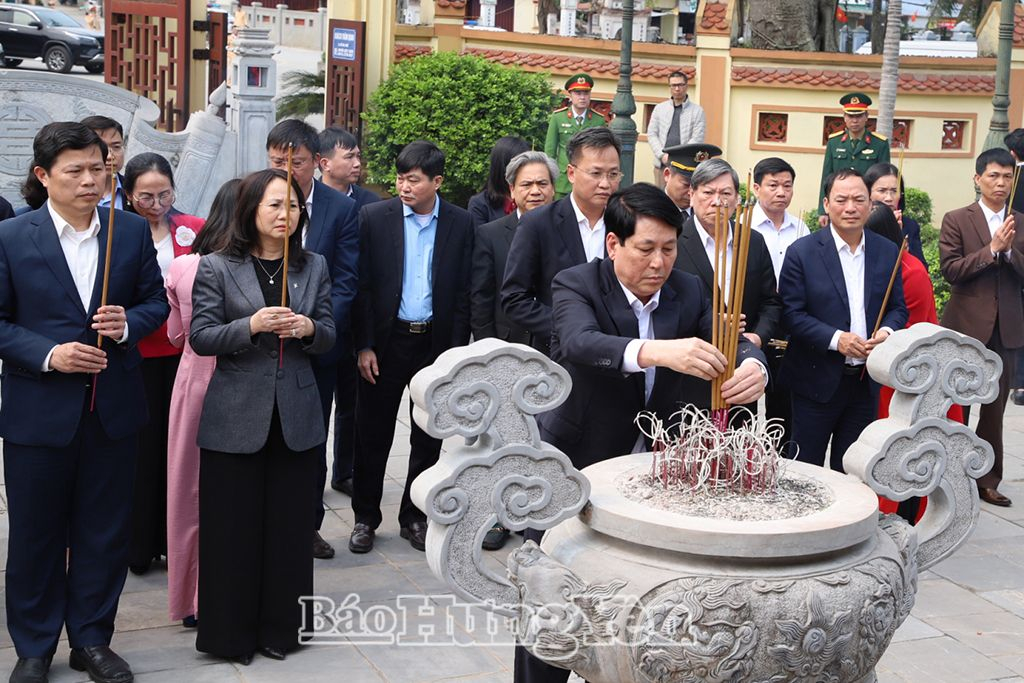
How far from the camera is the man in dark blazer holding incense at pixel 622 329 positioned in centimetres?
347

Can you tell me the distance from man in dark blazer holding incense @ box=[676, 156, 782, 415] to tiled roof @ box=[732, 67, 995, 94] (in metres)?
9.23

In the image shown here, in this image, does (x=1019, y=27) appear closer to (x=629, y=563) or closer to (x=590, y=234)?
(x=590, y=234)

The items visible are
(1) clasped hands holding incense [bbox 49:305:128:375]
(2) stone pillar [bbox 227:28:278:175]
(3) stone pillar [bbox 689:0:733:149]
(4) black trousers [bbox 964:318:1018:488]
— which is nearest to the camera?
(1) clasped hands holding incense [bbox 49:305:128:375]

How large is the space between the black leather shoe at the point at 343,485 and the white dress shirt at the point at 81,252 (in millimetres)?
2231

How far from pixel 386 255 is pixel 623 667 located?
2973 millimetres

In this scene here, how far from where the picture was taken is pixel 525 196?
19.3 feet

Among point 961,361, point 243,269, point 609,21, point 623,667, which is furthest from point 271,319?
point 609,21

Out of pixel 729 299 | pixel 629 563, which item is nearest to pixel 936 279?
pixel 729 299

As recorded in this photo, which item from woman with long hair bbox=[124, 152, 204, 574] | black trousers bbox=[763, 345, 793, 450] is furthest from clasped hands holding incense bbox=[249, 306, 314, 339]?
black trousers bbox=[763, 345, 793, 450]

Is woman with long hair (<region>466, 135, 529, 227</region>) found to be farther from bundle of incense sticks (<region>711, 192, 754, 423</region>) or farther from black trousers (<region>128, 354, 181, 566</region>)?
bundle of incense sticks (<region>711, 192, 754, 423</region>)

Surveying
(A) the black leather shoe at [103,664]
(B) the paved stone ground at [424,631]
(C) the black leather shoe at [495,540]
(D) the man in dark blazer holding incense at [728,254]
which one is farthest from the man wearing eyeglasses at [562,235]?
(A) the black leather shoe at [103,664]

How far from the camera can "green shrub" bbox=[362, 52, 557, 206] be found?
42.8 feet

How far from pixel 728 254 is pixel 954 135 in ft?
34.5

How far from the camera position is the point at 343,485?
6.29 metres
